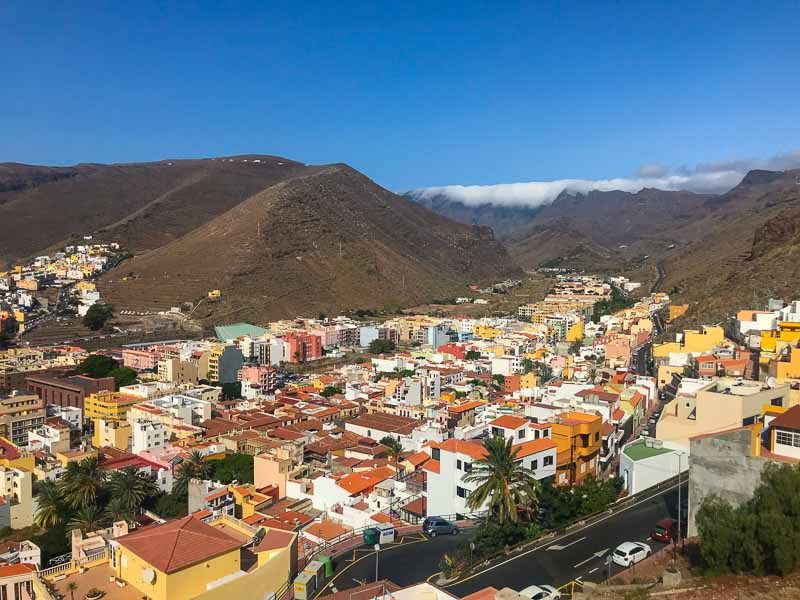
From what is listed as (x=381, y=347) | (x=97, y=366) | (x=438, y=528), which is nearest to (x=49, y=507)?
(x=438, y=528)

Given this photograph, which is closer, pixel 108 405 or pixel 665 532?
pixel 665 532

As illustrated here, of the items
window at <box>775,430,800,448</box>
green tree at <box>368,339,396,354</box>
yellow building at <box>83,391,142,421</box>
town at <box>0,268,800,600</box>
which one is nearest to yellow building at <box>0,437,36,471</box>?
town at <box>0,268,800,600</box>

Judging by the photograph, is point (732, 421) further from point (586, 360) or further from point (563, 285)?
point (563, 285)

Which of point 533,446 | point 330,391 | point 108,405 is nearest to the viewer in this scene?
point 533,446

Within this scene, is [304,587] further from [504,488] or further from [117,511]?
[117,511]

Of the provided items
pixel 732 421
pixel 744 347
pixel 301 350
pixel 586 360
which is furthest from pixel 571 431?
pixel 301 350

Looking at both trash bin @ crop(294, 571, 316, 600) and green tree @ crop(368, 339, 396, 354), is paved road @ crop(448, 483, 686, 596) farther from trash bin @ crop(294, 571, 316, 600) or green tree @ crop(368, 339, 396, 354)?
green tree @ crop(368, 339, 396, 354)
